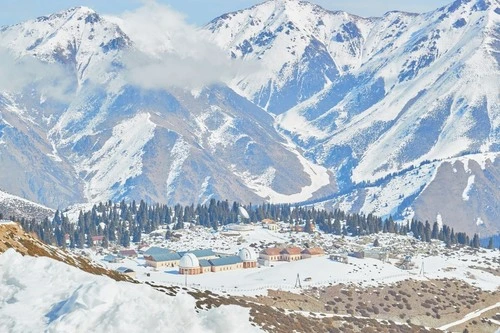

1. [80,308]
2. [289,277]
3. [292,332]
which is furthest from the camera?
[289,277]

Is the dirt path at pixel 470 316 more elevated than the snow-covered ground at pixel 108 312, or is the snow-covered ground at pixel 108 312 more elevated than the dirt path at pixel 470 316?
the snow-covered ground at pixel 108 312

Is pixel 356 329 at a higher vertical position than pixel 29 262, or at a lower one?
lower

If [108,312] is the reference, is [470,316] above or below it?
below

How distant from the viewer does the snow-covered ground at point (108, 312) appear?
5612 cm

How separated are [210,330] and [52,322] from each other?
8067 millimetres

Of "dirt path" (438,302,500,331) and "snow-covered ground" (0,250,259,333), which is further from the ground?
"snow-covered ground" (0,250,259,333)

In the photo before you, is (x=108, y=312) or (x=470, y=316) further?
(x=470, y=316)

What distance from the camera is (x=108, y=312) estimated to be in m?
56.9

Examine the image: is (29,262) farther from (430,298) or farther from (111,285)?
(430,298)

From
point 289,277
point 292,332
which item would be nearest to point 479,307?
point 289,277

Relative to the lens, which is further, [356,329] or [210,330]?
[356,329]

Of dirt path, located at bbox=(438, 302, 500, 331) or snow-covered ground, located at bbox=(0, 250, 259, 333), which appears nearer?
snow-covered ground, located at bbox=(0, 250, 259, 333)

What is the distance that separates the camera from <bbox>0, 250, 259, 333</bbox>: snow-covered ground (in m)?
56.1

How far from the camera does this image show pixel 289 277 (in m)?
193
